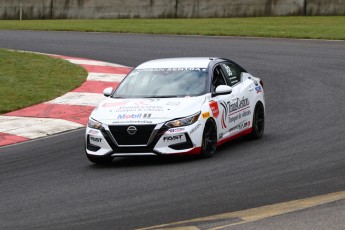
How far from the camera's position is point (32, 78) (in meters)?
22.8

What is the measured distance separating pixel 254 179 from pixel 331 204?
71.1 inches

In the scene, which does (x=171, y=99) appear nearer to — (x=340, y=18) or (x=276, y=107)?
(x=276, y=107)

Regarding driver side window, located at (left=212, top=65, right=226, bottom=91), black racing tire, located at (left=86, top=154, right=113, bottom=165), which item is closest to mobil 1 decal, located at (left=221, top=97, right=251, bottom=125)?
driver side window, located at (left=212, top=65, right=226, bottom=91)

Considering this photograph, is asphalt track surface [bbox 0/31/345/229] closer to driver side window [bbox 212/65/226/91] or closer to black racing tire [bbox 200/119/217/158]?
black racing tire [bbox 200/119/217/158]

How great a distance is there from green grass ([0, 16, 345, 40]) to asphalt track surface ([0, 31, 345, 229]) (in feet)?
36.9

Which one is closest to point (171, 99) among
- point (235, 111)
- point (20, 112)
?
point (235, 111)

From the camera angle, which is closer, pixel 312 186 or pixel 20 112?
pixel 312 186

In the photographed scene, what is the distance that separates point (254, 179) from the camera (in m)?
→ 11.8

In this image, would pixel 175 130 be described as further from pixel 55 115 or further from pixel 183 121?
pixel 55 115

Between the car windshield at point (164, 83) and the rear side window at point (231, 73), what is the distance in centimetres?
54

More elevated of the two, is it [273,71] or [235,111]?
[235,111]

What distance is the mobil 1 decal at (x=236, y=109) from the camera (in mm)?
14188

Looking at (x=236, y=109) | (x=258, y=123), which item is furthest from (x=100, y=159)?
(x=258, y=123)

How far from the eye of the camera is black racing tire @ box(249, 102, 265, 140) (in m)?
15.1
